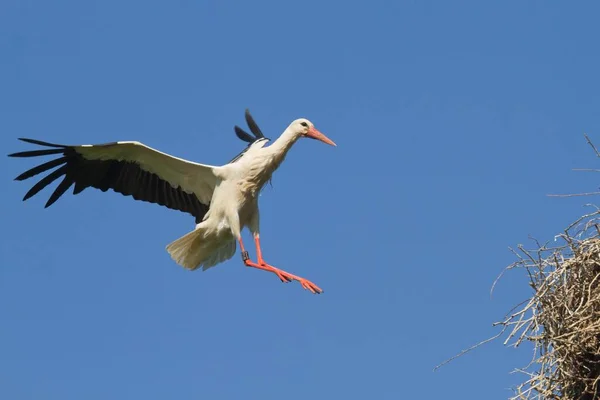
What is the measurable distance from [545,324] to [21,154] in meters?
3.48

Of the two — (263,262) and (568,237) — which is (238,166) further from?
(568,237)

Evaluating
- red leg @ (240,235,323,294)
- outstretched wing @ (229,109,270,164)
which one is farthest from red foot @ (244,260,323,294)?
outstretched wing @ (229,109,270,164)

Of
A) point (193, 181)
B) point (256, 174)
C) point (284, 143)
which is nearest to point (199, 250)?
point (193, 181)

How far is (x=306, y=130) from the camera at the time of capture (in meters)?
8.34

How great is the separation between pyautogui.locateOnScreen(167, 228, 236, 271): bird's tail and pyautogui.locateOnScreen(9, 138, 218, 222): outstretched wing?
0.24m

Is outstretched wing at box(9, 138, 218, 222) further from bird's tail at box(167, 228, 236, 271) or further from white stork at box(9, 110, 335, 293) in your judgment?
bird's tail at box(167, 228, 236, 271)

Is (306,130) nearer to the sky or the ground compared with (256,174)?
nearer to the sky

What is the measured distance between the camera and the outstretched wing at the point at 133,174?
834 centimetres

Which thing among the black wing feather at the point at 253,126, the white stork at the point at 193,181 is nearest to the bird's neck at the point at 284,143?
the white stork at the point at 193,181

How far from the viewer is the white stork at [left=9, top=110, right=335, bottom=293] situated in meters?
8.24

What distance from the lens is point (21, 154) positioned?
8.16 metres

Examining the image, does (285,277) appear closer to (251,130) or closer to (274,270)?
(274,270)

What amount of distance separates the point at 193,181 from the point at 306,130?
788 mm

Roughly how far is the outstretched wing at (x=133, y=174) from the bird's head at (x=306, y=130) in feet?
1.82
